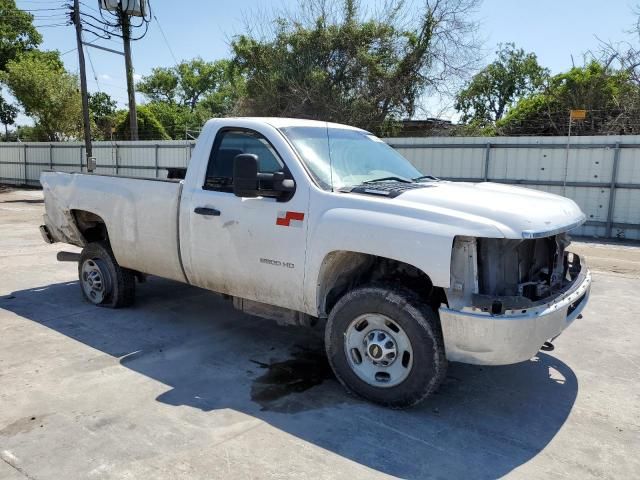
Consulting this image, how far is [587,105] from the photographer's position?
20438 millimetres

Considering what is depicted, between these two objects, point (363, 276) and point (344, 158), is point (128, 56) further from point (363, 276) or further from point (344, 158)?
point (363, 276)

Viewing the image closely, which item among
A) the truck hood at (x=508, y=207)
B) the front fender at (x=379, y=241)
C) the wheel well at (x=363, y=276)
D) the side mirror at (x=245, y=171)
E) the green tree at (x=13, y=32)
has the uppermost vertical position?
the green tree at (x=13, y=32)

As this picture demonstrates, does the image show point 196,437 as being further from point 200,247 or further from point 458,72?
point 458,72

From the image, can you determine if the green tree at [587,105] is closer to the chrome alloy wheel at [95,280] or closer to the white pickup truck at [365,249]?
the white pickup truck at [365,249]

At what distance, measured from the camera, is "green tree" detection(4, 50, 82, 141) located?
25938mm

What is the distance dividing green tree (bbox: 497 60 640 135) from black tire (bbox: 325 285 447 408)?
46.7 feet

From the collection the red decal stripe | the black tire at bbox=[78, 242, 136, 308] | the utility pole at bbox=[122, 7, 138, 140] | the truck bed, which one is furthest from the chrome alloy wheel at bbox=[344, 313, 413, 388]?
the utility pole at bbox=[122, 7, 138, 140]

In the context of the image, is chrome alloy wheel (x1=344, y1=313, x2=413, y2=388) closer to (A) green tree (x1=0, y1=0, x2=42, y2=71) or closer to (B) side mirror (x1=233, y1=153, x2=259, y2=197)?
(B) side mirror (x1=233, y1=153, x2=259, y2=197)

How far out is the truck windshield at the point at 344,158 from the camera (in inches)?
169

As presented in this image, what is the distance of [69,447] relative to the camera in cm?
328

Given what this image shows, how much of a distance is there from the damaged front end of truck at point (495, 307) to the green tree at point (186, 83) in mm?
69081

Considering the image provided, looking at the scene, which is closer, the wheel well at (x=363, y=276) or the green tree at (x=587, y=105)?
the wheel well at (x=363, y=276)

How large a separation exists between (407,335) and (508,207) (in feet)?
3.65

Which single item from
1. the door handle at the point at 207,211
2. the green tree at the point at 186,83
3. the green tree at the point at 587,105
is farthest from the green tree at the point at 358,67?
the green tree at the point at 186,83
